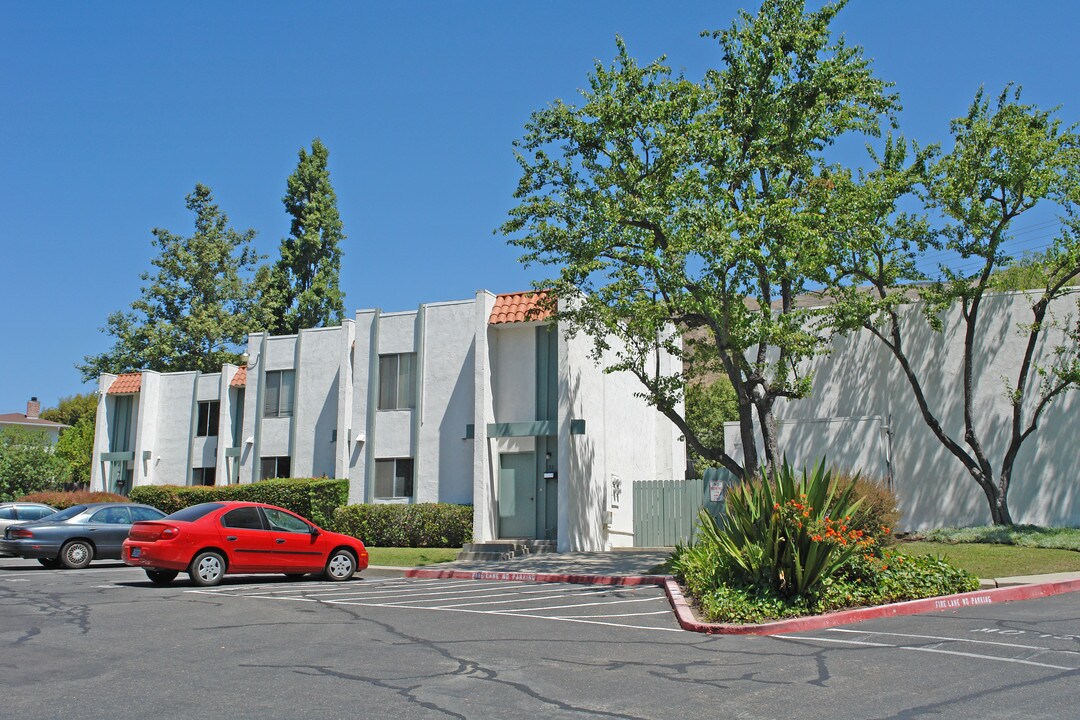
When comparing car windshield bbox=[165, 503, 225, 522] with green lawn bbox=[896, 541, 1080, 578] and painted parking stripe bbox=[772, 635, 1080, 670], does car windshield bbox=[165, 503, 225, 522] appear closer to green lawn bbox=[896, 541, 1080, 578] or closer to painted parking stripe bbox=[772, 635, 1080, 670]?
painted parking stripe bbox=[772, 635, 1080, 670]

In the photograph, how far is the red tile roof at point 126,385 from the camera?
116 feet

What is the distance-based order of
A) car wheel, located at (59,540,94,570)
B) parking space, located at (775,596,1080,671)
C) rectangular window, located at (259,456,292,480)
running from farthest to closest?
rectangular window, located at (259,456,292,480), car wheel, located at (59,540,94,570), parking space, located at (775,596,1080,671)

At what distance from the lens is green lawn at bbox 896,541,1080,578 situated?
1495 cm

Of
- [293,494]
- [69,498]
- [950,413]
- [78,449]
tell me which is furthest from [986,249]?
[78,449]

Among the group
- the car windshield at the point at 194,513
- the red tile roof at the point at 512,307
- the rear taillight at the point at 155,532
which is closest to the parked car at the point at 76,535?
the car windshield at the point at 194,513

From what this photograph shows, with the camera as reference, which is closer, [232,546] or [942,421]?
[232,546]

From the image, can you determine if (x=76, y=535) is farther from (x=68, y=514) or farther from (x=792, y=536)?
(x=792, y=536)

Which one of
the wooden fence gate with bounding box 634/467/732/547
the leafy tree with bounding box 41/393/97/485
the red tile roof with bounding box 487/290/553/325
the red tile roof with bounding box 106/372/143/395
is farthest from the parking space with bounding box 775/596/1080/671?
the leafy tree with bounding box 41/393/97/485

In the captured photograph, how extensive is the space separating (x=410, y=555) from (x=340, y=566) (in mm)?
5124

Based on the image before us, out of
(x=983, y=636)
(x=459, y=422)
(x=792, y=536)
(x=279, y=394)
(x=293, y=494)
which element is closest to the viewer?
(x=983, y=636)

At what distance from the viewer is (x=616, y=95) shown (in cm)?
1875

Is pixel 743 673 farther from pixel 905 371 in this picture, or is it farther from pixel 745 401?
pixel 905 371

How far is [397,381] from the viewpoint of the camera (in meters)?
27.2

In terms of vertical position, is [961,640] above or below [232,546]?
below
